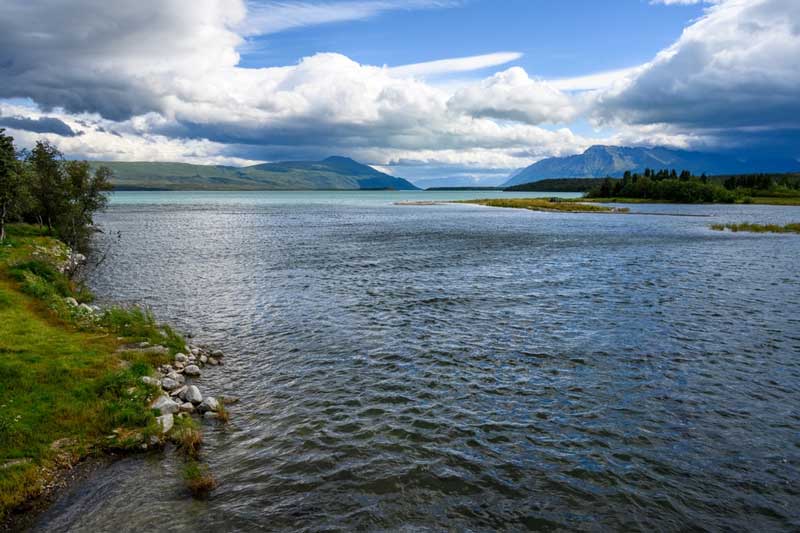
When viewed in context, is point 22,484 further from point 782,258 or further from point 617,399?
point 782,258

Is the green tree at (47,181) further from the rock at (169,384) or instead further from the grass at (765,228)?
the grass at (765,228)

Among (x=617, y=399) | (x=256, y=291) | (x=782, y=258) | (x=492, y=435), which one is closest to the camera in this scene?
(x=492, y=435)

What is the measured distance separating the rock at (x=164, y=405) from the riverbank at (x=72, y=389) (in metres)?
0.06

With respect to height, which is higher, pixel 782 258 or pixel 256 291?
pixel 782 258

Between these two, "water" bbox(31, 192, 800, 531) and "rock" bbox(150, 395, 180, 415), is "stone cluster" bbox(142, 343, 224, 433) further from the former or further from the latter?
"water" bbox(31, 192, 800, 531)

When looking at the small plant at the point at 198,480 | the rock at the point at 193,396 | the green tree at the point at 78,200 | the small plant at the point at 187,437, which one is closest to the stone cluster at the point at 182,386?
the rock at the point at 193,396

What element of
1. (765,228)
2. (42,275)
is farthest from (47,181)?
(765,228)

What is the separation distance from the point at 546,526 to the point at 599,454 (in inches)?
180

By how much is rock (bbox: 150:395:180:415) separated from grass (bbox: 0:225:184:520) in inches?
15.1

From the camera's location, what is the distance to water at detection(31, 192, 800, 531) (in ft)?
44.9

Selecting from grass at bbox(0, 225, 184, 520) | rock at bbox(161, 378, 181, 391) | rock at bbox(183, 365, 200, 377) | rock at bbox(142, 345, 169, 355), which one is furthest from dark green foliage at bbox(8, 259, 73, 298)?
rock at bbox(161, 378, 181, 391)

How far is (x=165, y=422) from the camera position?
17625 mm

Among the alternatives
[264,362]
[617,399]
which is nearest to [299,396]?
[264,362]

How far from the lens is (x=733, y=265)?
189ft
